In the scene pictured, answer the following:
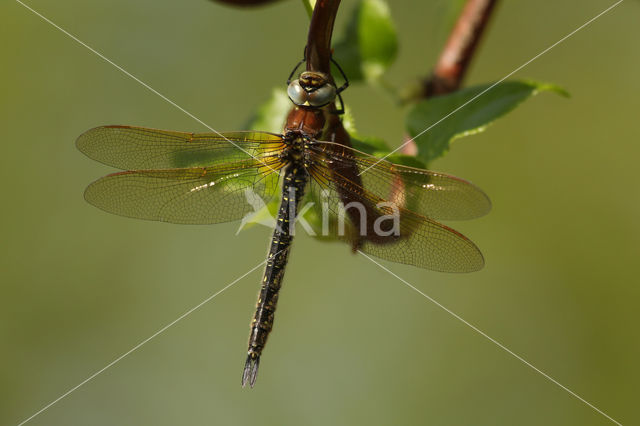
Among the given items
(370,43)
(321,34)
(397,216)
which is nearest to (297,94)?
(321,34)

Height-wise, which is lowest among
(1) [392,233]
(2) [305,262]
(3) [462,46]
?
(2) [305,262]

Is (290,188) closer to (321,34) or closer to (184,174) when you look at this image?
(184,174)

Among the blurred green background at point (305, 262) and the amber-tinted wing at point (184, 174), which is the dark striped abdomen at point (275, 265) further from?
the blurred green background at point (305, 262)

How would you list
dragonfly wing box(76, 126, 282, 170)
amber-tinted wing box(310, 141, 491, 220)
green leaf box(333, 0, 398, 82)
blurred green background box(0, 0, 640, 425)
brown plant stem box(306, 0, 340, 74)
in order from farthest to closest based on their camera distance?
blurred green background box(0, 0, 640, 425)
green leaf box(333, 0, 398, 82)
dragonfly wing box(76, 126, 282, 170)
amber-tinted wing box(310, 141, 491, 220)
brown plant stem box(306, 0, 340, 74)

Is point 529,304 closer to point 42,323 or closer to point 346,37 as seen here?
point 346,37

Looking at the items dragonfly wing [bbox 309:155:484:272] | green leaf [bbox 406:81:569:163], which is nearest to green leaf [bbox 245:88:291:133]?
dragonfly wing [bbox 309:155:484:272]

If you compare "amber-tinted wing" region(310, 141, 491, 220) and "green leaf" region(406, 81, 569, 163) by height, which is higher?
"green leaf" region(406, 81, 569, 163)

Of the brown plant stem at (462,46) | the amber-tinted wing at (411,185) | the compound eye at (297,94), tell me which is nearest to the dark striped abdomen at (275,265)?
the amber-tinted wing at (411,185)

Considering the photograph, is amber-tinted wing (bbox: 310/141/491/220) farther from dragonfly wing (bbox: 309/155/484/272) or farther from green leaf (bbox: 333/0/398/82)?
green leaf (bbox: 333/0/398/82)
